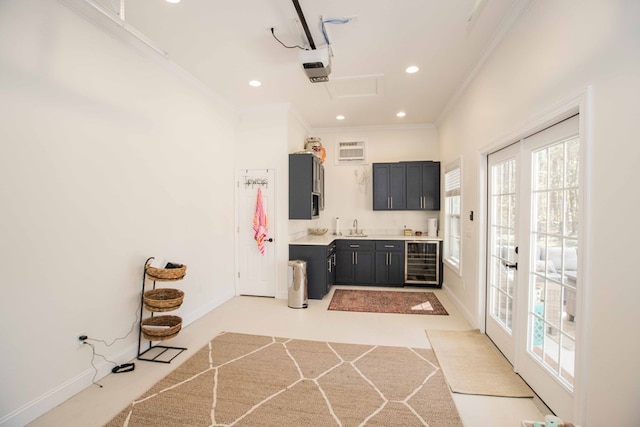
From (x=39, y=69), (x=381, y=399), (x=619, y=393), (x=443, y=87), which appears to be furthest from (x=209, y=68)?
(x=619, y=393)

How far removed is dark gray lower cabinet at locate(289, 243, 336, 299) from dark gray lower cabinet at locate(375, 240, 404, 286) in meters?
1.19

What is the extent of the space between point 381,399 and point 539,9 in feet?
10.1

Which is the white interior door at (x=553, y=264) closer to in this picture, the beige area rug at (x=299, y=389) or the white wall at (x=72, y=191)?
the beige area rug at (x=299, y=389)

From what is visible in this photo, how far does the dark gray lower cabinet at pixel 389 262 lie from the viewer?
17.1ft

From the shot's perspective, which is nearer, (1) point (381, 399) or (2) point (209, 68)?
(1) point (381, 399)

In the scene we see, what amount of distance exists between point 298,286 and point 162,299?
1835mm

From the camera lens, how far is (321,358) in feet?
8.93

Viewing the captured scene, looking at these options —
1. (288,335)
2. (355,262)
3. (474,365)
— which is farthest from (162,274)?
(355,262)

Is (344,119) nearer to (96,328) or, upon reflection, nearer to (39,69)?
(39,69)

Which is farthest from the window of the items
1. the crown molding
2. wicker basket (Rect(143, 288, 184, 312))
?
wicker basket (Rect(143, 288, 184, 312))

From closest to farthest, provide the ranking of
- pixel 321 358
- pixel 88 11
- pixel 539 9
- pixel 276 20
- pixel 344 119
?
1. pixel 539 9
2. pixel 88 11
3. pixel 276 20
4. pixel 321 358
5. pixel 344 119

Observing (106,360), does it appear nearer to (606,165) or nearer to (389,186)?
(606,165)

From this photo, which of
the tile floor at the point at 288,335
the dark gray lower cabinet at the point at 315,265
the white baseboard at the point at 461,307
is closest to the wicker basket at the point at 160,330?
the tile floor at the point at 288,335

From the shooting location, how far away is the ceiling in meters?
2.33
